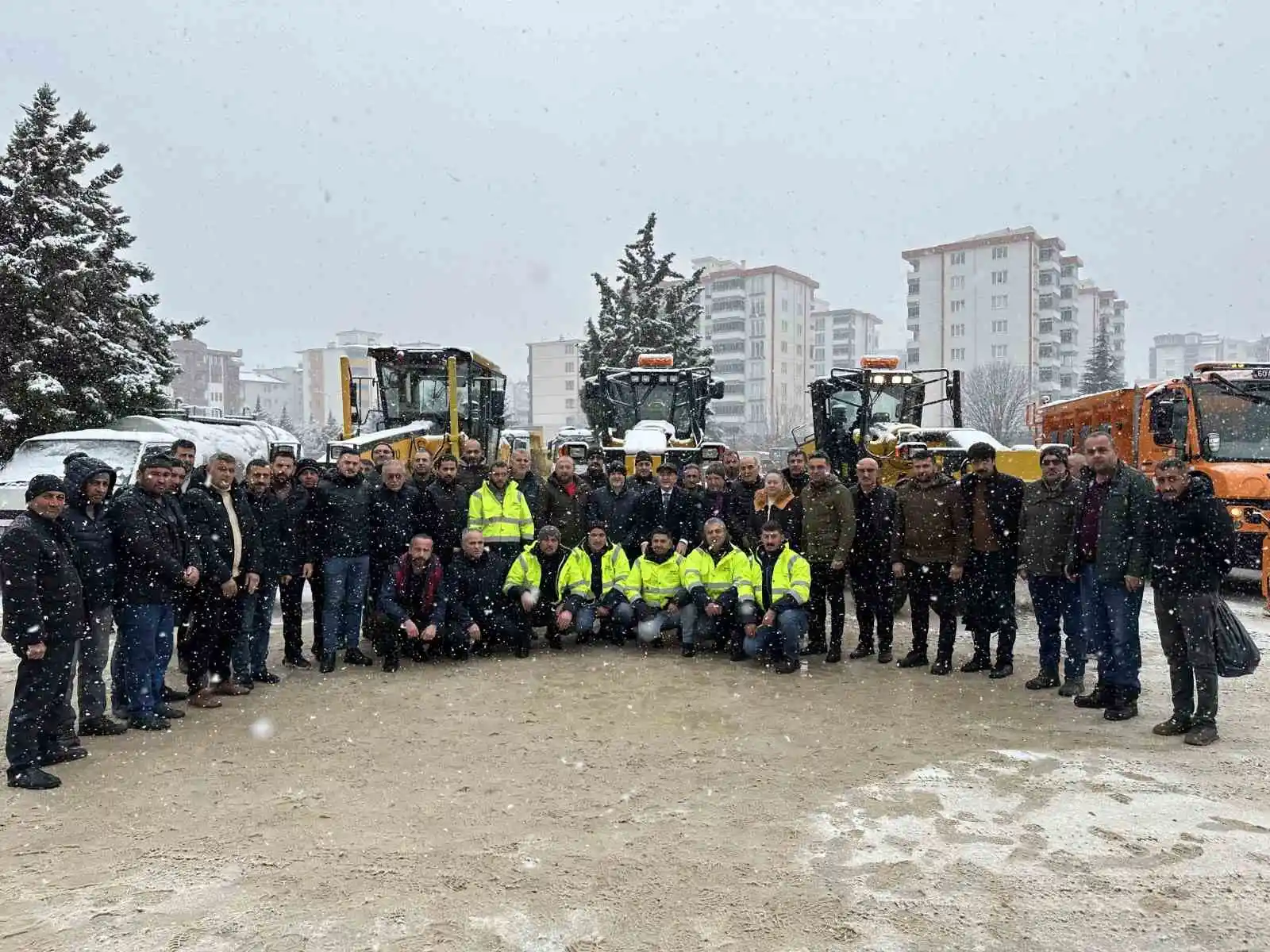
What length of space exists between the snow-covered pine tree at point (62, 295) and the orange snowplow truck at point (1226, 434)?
1853 cm

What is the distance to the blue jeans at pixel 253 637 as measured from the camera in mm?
6680

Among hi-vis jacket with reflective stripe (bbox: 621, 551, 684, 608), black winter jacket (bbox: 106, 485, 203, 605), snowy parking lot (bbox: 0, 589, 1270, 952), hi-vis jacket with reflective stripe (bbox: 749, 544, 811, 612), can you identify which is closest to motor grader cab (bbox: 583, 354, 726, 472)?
hi-vis jacket with reflective stripe (bbox: 621, 551, 684, 608)

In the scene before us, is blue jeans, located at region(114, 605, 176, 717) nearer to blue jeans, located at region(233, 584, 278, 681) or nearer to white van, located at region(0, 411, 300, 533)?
blue jeans, located at region(233, 584, 278, 681)

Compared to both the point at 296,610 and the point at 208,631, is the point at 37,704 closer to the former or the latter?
the point at 208,631

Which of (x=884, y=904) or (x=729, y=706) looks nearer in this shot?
(x=884, y=904)

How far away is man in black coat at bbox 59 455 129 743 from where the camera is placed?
5.30 meters

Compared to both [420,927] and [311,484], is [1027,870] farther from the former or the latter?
[311,484]

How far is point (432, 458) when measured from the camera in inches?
454

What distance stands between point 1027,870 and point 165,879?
361cm

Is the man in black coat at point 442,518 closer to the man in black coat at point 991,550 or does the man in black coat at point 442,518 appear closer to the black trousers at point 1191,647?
the man in black coat at point 991,550

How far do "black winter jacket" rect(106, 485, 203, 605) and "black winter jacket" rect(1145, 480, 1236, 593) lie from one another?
6164 millimetres

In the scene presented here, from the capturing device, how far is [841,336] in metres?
99.8

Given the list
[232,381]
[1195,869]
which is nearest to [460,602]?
[1195,869]

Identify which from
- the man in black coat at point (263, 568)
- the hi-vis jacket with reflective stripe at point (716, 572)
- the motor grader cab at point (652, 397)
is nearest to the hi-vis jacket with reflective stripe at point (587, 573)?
the hi-vis jacket with reflective stripe at point (716, 572)
